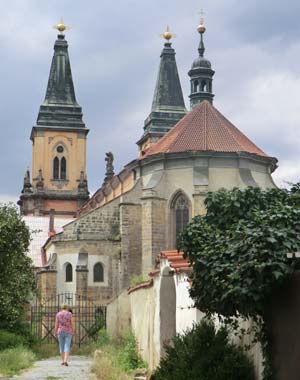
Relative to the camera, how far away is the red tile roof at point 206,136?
143ft

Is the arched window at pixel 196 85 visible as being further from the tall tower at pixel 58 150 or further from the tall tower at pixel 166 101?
the tall tower at pixel 58 150

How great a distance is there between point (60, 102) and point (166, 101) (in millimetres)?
10579

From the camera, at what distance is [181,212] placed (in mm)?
43406

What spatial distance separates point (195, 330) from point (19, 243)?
8.23 meters

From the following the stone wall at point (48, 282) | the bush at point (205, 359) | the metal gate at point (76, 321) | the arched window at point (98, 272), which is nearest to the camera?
the bush at point (205, 359)

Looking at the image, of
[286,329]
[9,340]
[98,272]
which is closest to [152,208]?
[98,272]

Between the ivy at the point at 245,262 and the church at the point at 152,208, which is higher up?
the church at the point at 152,208

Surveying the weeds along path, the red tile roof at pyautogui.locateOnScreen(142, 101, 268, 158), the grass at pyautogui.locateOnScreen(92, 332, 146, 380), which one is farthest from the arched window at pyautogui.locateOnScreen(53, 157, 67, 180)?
the weeds along path

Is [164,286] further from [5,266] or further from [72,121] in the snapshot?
[72,121]

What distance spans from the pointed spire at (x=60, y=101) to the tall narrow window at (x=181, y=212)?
112ft

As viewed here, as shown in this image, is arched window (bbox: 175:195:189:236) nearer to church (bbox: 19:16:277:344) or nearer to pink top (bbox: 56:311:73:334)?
church (bbox: 19:16:277:344)

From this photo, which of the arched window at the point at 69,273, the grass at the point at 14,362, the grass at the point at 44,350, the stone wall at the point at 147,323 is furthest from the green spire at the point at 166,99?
the grass at the point at 14,362

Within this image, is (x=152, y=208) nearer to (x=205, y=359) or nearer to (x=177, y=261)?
(x=177, y=261)

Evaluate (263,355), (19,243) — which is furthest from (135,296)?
(263,355)
